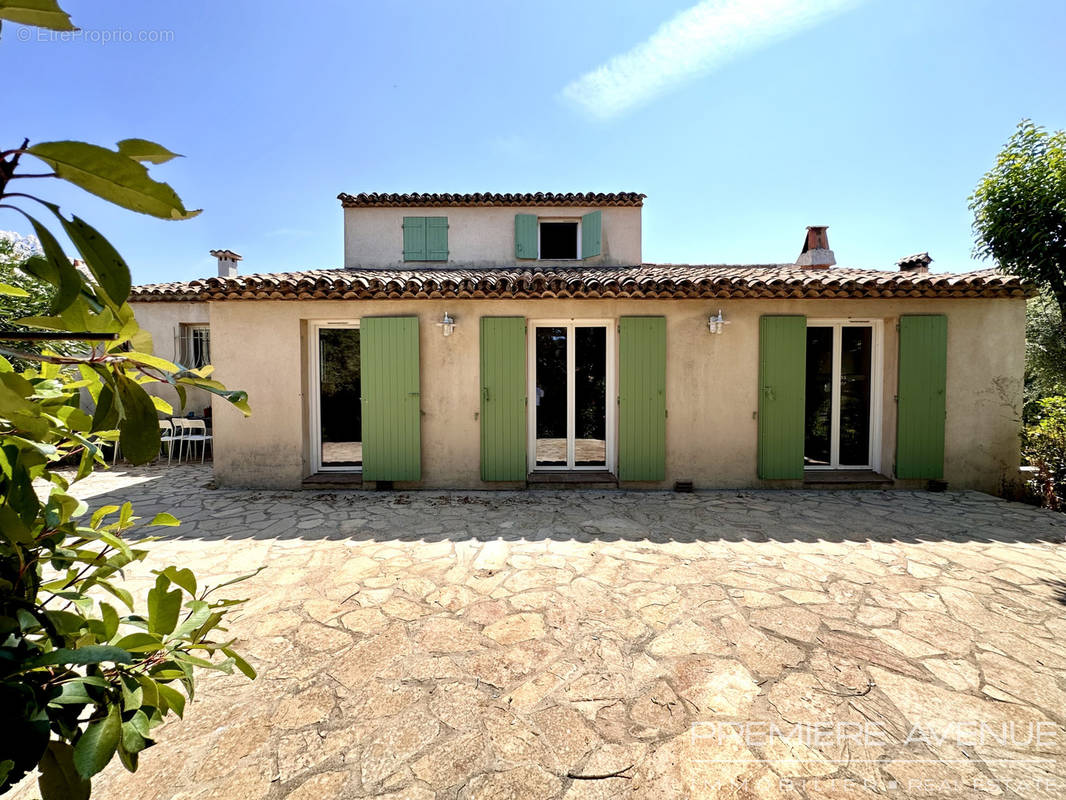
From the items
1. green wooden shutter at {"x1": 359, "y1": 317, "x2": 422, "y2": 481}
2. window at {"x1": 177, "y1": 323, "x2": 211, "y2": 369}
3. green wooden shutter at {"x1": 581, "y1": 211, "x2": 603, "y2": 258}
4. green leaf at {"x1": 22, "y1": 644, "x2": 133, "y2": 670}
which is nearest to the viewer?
green leaf at {"x1": 22, "y1": 644, "x2": 133, "y2": 670}

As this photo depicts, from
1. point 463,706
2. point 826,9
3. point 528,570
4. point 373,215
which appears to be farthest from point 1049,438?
point 373,215

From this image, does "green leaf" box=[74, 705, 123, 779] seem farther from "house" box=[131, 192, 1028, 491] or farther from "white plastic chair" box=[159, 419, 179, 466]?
"white plastic chair" box=[159, 419, 179, 466]

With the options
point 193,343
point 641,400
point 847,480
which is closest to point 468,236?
point 641,400

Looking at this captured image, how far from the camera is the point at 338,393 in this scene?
752 cm

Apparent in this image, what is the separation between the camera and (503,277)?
6.76 meters

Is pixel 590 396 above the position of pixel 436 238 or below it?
below

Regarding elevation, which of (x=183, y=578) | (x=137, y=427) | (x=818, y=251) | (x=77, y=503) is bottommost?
(x=183, y=578)

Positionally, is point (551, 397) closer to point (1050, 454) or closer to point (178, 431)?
point (1050, 454)

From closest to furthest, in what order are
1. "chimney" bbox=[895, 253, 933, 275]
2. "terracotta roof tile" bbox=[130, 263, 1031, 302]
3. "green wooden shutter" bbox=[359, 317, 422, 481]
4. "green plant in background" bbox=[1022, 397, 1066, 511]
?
1. "green plant in background" bbox=[1022, 397, 1066, 511]
2. "terracotta roof tile" bbox=[130, 263, 1031, 302]
3. "green wooden shutter" bbox=[359, 317, 422, 481]
4. "chimney" bbox=[895, 253, 933, 275]

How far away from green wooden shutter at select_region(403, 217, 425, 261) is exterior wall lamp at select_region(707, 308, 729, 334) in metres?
7.07

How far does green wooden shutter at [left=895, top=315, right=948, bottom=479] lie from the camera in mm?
6832

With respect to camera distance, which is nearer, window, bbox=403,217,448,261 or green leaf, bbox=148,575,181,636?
green leaf, bbox=148,575,181,636

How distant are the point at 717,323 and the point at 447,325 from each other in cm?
419

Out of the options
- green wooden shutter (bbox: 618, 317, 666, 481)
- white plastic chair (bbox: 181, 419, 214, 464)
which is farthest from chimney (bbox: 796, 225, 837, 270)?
white plastic chair (bbox: 181, 419, 214, 464)
